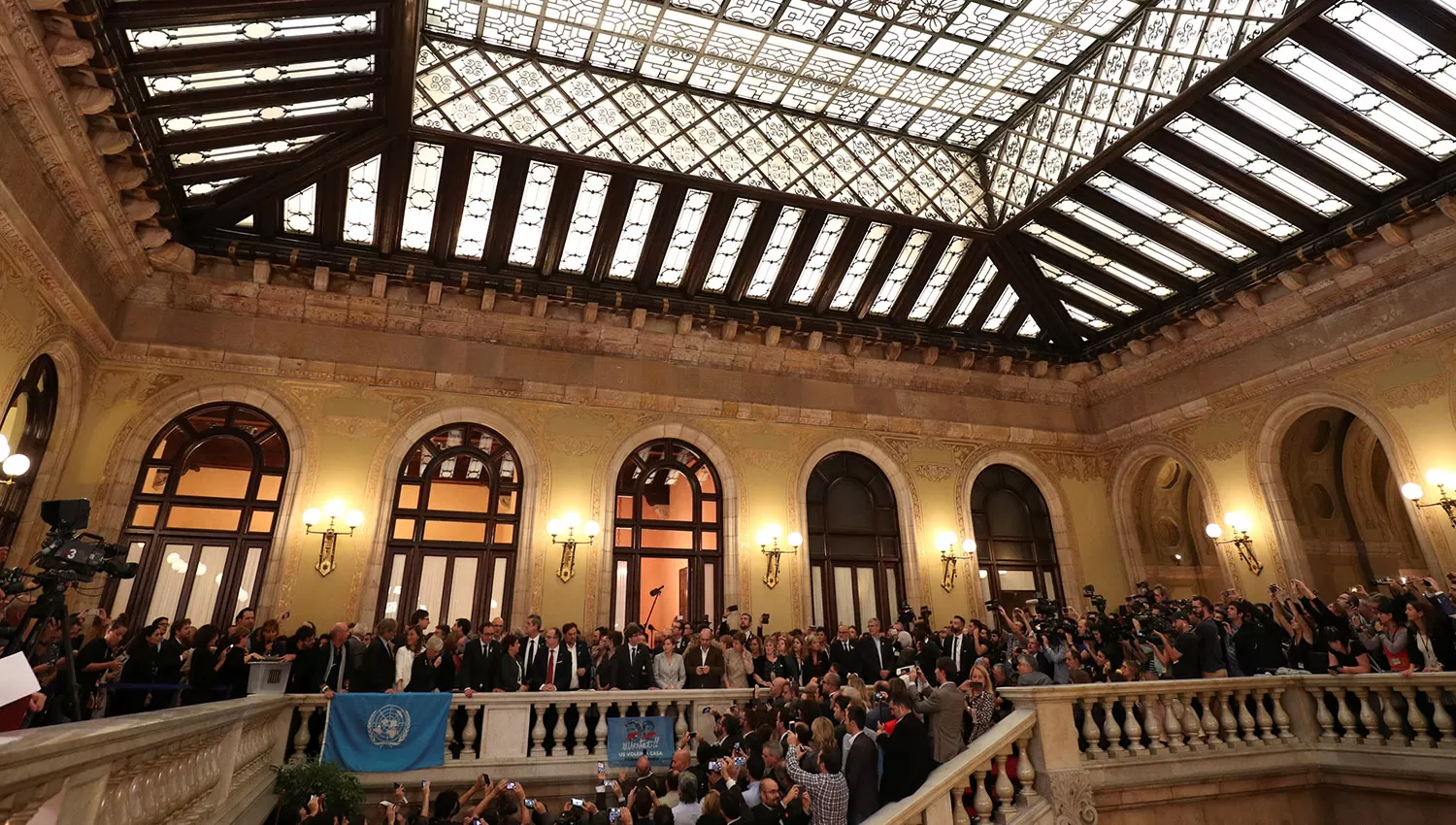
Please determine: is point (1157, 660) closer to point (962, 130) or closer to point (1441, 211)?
point (1441, 211)

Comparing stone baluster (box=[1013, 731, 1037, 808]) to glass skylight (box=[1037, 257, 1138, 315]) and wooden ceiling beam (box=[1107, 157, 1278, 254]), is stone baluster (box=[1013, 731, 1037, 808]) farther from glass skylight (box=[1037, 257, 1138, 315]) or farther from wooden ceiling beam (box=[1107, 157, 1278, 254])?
glass skylight (box=[1037, 257, 1138, 315])

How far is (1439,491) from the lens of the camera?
11.1m

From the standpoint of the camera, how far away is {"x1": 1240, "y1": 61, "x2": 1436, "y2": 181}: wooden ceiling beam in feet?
35.2

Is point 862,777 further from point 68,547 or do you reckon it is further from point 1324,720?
point 68,547

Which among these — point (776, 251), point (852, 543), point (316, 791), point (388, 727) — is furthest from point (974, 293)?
point (316, 791)

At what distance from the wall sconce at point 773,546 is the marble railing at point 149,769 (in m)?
8.35

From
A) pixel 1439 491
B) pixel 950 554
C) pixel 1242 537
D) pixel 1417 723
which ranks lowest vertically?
pixel 1417 723

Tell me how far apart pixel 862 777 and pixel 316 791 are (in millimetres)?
4830

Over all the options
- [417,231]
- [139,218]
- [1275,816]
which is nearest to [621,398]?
[417,231]

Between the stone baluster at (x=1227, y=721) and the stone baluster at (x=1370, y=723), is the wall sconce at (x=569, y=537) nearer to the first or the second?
the stone baluster at (x=1227, y=721)

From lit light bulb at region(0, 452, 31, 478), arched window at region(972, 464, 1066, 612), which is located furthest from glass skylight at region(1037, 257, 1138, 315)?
lit light bulb at region(0, 452, 31, 478)

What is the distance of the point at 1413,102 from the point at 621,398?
12.6m

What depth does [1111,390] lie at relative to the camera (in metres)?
16.9

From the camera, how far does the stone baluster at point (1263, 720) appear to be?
727cm
